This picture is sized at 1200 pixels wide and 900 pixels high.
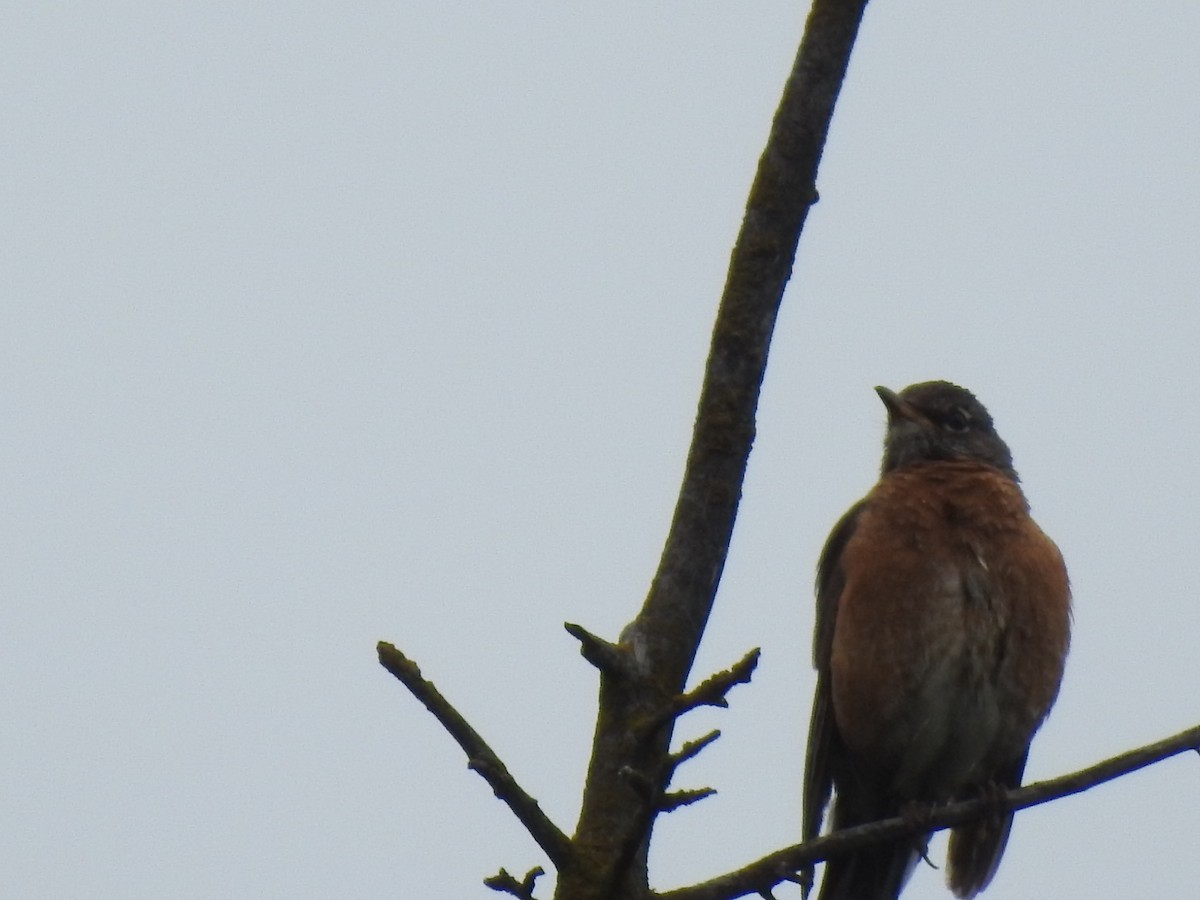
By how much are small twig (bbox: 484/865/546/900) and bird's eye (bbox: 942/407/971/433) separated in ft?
17.6

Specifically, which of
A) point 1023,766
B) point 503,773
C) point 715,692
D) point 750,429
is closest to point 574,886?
point 503,773

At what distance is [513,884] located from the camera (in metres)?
3.68

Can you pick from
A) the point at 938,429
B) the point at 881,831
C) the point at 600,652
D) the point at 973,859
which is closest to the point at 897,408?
the point at 938,429

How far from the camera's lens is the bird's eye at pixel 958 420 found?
8.55 metres

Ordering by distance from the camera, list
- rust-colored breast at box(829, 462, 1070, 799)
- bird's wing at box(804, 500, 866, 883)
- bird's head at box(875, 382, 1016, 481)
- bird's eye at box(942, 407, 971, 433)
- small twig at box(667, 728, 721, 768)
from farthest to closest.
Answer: bird's eye at box(942, 407, 971, 433), bird's head at box(875, 382, 1016, 481), bird's wing at box(804, 500, 866, 883), rust-colored breast at box(829, 462, 1070, 799), small twig at box(667, 728, 721, 768)

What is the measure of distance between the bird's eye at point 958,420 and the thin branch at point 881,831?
3863mm

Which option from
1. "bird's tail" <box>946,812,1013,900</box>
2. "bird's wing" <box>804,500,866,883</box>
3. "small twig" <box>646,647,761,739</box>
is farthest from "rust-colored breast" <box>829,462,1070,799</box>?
"small twig" <box>646,647,761,739</box>

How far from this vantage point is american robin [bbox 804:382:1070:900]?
6.90 meters

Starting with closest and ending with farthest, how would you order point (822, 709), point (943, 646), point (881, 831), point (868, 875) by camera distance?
point (881, 831)
point (943, 646)
point (868, 875)
point (822, 709)

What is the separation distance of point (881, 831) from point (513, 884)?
105 cm

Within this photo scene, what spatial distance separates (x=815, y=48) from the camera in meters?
4.23

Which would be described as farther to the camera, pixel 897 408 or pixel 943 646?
pixel 897 408

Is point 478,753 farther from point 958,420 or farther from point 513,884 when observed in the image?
point 958,420

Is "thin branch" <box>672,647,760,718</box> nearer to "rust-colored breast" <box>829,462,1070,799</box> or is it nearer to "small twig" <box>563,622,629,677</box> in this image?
"small twig" <box>563,622,629,677</box>
